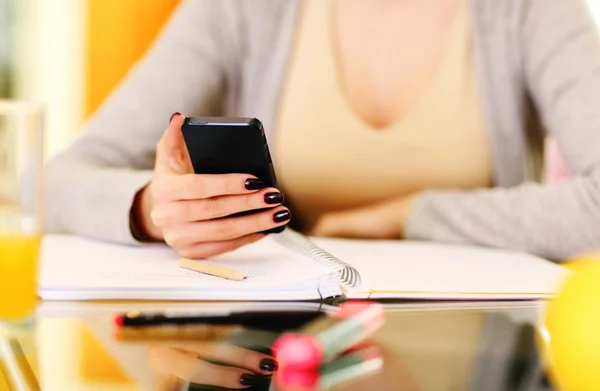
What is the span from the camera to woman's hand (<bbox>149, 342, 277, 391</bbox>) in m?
0.38

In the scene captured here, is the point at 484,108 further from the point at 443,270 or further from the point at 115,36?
the point at 115,36

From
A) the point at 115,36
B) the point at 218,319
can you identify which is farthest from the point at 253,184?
the point at 115,36

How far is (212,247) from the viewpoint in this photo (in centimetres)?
68

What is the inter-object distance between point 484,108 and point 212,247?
569mm

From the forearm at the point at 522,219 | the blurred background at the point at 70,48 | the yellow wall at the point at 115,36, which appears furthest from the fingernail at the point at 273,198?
the yellow wall at the point at 115,36

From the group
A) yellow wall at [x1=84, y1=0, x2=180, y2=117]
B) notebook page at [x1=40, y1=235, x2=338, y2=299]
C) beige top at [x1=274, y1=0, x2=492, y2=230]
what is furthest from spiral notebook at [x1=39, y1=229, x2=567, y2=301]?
yellow wall at [x1=84, y1=0, x2=180, y2=117]

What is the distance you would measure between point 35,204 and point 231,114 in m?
0.70

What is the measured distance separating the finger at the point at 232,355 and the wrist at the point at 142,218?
32 centimetres

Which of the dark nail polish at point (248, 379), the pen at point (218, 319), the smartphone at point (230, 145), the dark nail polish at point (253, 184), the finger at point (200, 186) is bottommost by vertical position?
the pen at point (218, 319)

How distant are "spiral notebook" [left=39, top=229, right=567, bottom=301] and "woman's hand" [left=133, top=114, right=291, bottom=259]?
0.07ft

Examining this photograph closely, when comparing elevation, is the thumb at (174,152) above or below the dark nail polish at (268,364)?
above

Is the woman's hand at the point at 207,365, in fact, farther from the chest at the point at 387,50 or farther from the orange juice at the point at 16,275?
the chest at the point at 387,50

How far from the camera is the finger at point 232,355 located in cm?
40

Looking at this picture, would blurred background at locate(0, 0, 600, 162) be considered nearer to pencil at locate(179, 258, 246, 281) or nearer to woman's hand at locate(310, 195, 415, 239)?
woman's hand at locate(310, 195, 415, 239)
